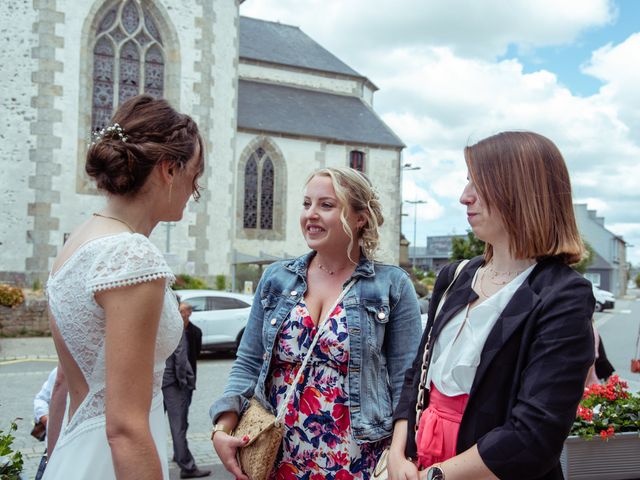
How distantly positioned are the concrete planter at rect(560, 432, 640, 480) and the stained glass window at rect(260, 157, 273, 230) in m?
24.4

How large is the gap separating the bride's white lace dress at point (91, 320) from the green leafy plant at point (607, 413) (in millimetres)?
2841

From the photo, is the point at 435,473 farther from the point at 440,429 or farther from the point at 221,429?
the point at 221,429

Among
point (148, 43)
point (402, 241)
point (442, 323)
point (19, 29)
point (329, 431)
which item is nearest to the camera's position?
point (442, 323)

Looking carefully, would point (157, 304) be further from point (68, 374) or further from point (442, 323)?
point (442, 323)

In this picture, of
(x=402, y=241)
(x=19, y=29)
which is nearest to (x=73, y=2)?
(x=19, y=29)

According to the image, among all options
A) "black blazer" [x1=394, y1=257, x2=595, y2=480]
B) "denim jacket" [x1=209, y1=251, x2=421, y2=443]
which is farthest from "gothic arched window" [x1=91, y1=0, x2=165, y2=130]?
"black blazer" [x1=394, y1=257, x2=595, y2=480]

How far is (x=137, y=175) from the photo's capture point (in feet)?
6.24

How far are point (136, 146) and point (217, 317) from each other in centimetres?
1233

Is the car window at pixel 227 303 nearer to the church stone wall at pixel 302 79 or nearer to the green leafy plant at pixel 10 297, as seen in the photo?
the green leafy plant at pixel 10 297

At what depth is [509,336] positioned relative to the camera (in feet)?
6.10

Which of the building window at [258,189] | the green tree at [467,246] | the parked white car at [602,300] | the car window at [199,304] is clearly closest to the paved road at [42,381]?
the car window at [199,304]

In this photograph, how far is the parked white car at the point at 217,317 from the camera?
45.3ft

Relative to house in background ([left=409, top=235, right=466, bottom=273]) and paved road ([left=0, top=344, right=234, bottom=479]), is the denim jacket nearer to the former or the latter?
paved road ([left=0, top=344, right=234, bottom=479])

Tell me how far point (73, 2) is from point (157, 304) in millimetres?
20347
